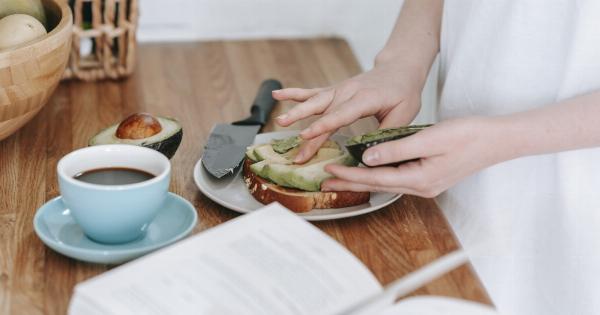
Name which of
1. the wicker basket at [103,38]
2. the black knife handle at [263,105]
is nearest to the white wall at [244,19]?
the wicker basket at [103,38]

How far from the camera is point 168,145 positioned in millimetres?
1146

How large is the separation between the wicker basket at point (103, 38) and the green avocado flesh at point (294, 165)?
479 millimetres

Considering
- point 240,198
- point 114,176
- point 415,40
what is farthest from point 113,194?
point 415,40

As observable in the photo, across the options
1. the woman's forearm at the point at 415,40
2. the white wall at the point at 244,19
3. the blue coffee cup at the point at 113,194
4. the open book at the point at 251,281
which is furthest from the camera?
the white wall at the point at 244,19

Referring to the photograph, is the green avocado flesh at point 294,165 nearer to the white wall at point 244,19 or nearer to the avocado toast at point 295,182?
the avocado toast at point 295,182

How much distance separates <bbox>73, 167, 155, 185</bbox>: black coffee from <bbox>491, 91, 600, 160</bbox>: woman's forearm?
445 mm

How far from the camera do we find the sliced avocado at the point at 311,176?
107cm

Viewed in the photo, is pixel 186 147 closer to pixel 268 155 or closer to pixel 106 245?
pixel 268 155

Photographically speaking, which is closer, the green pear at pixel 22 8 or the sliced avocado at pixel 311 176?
the sliced avocado at pixel 311 176

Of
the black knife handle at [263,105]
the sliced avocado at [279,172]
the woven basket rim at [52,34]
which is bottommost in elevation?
the black knife handle at [263,105]

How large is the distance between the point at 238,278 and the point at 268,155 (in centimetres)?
33

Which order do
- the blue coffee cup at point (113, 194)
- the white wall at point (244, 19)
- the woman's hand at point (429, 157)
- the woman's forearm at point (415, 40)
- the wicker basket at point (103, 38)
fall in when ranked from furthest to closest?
the white wall at point (244, 19) → the wicker basket at point (103, 38) → the woman's forearm at point (415, 40) → the woman's hand at point (429, 157) → the blue coffee cup at point (113, 194)

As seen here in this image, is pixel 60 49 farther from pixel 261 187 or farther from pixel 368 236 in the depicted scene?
pixel 368 236

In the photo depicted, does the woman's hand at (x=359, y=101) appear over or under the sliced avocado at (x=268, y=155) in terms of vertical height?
over
